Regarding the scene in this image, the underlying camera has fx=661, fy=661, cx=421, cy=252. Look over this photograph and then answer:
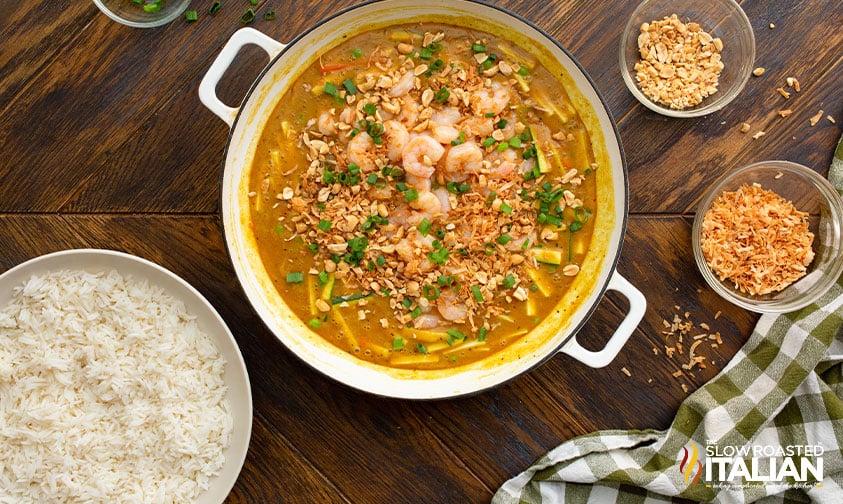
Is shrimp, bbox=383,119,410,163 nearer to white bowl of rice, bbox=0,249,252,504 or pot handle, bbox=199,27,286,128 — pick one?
pot handle, bbox=199,27,286,128

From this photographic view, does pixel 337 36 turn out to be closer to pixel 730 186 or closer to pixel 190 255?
pixel 190 255

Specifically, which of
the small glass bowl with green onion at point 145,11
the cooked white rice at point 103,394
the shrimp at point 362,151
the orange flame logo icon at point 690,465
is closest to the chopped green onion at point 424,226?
the shrimp at point 362,151

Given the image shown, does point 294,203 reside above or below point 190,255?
above

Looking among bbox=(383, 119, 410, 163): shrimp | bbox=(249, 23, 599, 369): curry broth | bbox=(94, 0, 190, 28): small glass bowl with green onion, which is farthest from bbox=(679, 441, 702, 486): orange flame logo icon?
bbox=(94, 0, 190, 28): small glass bowl with green onion

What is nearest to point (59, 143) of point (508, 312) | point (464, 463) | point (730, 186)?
point (508, 312)

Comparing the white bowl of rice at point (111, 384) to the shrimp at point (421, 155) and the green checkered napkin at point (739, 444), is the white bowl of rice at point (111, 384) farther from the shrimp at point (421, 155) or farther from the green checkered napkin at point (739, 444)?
the green checkered napkin at point (739, 444)

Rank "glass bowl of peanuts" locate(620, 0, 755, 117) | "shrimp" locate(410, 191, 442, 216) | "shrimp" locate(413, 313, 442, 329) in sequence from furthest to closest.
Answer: "glass bowl of peanuts" locate(620, 0, 755, 117)
"shrimp" locate(413, 313, 442, 329)
"shrimp" locate(410, 191, 442, 216)

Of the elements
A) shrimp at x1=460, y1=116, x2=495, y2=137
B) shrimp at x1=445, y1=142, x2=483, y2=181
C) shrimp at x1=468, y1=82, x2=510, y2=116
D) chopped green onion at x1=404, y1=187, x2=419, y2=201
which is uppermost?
shrimp at x1=468, y1=82, x2=510, y2=116
